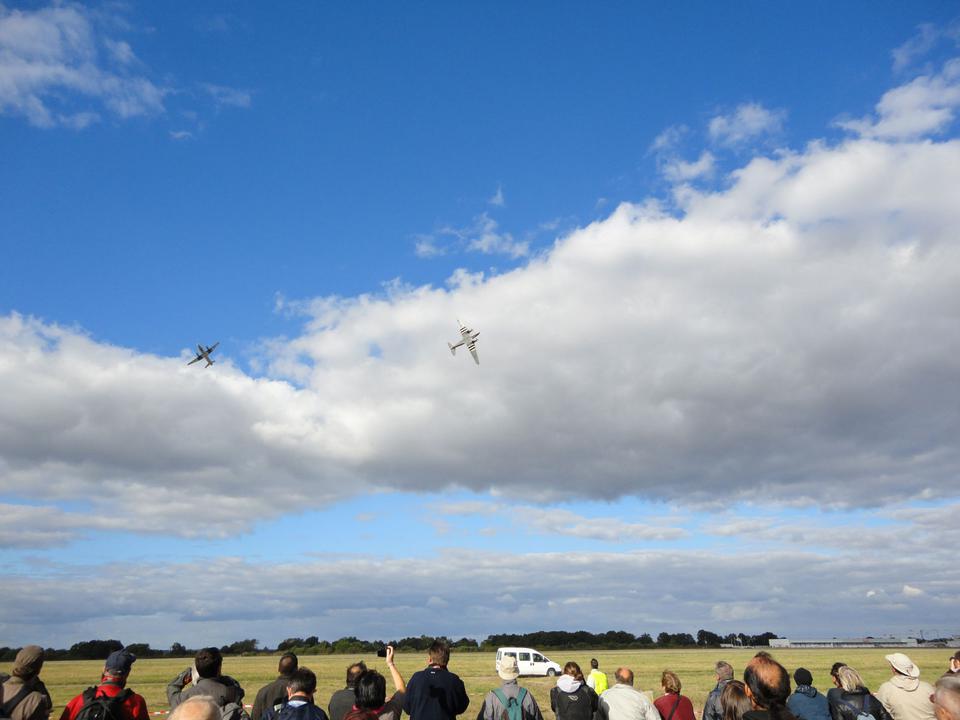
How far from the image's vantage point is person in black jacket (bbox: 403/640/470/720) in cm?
745

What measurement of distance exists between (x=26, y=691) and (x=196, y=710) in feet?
15.1

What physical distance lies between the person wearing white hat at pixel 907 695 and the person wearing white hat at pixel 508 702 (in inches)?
162

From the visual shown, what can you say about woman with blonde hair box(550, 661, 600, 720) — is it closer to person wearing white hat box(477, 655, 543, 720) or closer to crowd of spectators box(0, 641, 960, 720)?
crowd of spectators box(0, 641, 960, 720)

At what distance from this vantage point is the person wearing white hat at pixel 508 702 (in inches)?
310

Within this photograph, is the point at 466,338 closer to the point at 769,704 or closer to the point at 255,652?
the point at 769,704

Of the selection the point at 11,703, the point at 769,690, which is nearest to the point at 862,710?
the point at 769,690

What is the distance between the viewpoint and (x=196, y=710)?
365 cm

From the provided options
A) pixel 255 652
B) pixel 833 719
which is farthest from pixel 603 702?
pixel 255 652

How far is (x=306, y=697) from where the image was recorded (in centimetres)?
597

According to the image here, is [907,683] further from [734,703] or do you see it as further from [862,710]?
[734,703]

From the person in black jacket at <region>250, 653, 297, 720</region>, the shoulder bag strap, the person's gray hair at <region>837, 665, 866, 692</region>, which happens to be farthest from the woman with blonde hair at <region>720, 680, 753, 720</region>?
the person in black jacket at <region>250, 653, 297, 720</region>

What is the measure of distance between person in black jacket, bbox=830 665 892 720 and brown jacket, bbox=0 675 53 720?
330 inches

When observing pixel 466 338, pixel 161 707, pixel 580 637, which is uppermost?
pixel 466 338

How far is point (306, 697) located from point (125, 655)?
176 cm
